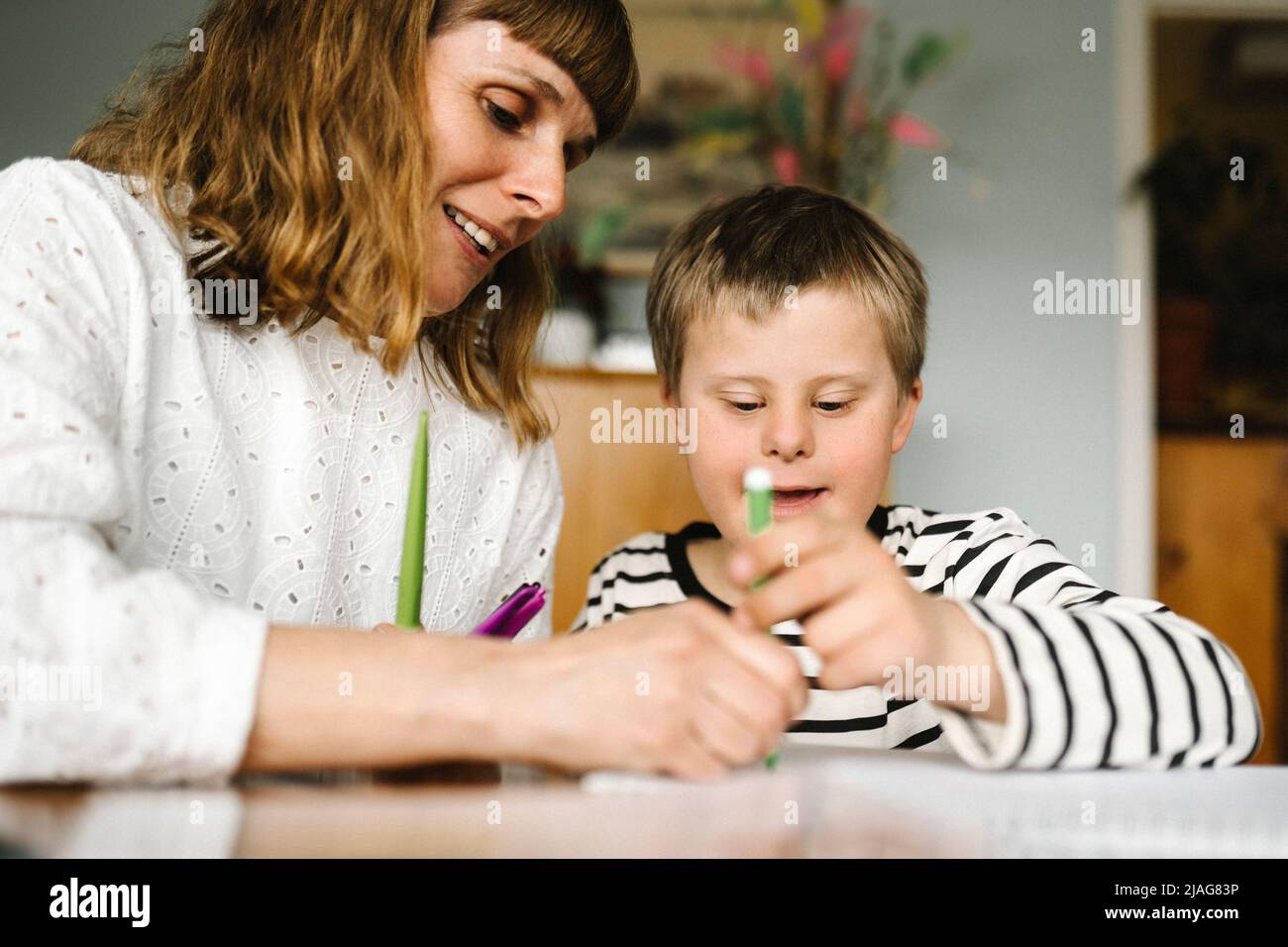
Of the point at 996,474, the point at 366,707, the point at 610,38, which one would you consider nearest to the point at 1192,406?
the point at 996,474

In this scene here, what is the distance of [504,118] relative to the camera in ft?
2.88

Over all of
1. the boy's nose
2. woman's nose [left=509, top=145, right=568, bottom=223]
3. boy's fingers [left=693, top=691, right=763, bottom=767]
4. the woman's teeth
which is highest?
woman's nose [left=509, top=145, right=568, bottom=223]

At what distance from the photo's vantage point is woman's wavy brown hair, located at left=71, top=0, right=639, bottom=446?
0.82 meters

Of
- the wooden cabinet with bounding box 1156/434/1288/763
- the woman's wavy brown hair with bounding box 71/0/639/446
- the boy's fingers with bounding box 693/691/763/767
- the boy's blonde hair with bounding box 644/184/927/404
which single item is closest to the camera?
the boy's fingers with bounding box 693/691/763/767

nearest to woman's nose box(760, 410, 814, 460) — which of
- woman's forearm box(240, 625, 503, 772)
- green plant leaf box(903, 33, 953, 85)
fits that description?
woman's forearm box(240, 625, 503, 772)

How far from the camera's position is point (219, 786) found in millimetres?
468

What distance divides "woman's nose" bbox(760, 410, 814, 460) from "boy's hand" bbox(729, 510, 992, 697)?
386mm

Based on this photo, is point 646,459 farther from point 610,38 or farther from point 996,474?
point 610,38

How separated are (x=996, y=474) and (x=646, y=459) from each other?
0.92m

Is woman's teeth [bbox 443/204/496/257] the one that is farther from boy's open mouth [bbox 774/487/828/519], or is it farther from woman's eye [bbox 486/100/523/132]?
boy's open mouth [bbox 774/487/828/519]

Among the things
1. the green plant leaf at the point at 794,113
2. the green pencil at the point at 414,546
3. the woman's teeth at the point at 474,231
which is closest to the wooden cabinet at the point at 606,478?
the green plant leaf at the point at 794,113

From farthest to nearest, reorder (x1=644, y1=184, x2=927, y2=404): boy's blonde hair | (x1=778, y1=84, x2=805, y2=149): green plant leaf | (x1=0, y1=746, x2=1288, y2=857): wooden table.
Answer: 1. (x1=778, y1=84, x2=805, y2=149): green plant leaf
2. (x1=644, y1=184, x2=927, y2=404): boy's blonde hair
3. (x1=0, y1=746, x2=1288, y2=857): wooden table
